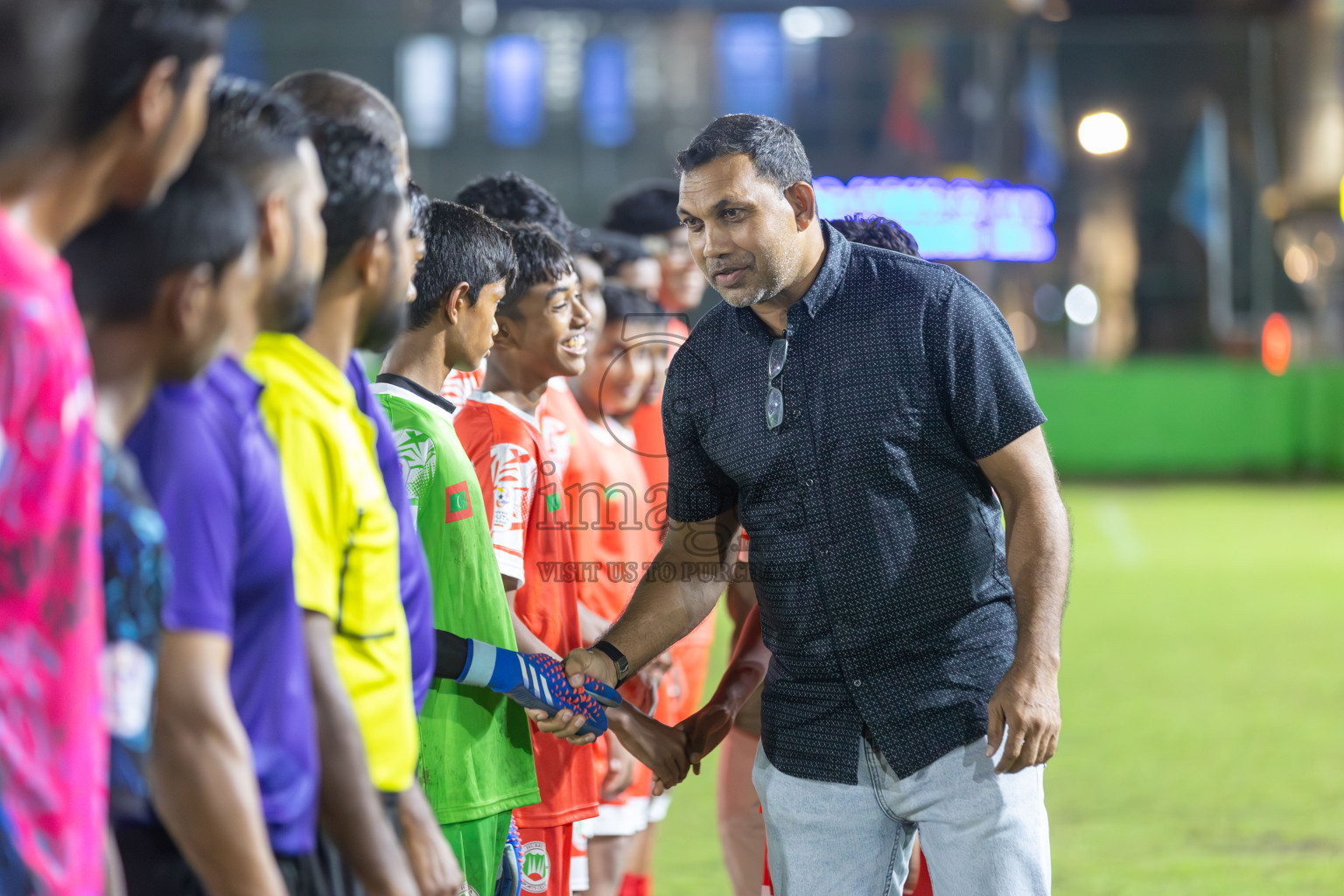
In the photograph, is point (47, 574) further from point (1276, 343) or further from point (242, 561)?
point (1276, 343)

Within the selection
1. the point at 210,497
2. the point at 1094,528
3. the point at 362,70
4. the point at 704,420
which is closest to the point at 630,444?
the point at 704,420

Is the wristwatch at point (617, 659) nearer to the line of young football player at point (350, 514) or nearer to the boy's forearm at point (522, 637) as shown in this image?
the boy's forearm at point (522, 637)

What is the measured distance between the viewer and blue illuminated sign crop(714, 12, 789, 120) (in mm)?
21562

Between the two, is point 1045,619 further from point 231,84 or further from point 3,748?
point 3,748

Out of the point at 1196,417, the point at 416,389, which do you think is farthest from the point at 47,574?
the point at 1196,417

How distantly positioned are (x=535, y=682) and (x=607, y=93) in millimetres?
20342

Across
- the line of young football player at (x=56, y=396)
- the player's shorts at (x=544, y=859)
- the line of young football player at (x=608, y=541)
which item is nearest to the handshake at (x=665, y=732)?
the player's shorts at (x=544, y=859)

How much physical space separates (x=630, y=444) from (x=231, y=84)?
260 cm

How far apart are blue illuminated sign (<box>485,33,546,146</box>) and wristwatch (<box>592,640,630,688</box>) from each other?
1977 cm

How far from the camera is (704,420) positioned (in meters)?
2.74

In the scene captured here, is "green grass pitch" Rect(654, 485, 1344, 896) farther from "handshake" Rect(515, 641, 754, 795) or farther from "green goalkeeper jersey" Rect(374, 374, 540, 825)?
"green goalkeeper jersey" Rect(374, 374, 540, 825)

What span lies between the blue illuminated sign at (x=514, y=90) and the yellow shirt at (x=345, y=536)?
67.9ft

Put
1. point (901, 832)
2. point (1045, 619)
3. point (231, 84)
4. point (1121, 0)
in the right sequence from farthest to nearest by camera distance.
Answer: point (1121, 0), point (901, 832), point (1045, 619), point (231, 84)

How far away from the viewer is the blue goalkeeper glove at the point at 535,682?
231 centimetres
